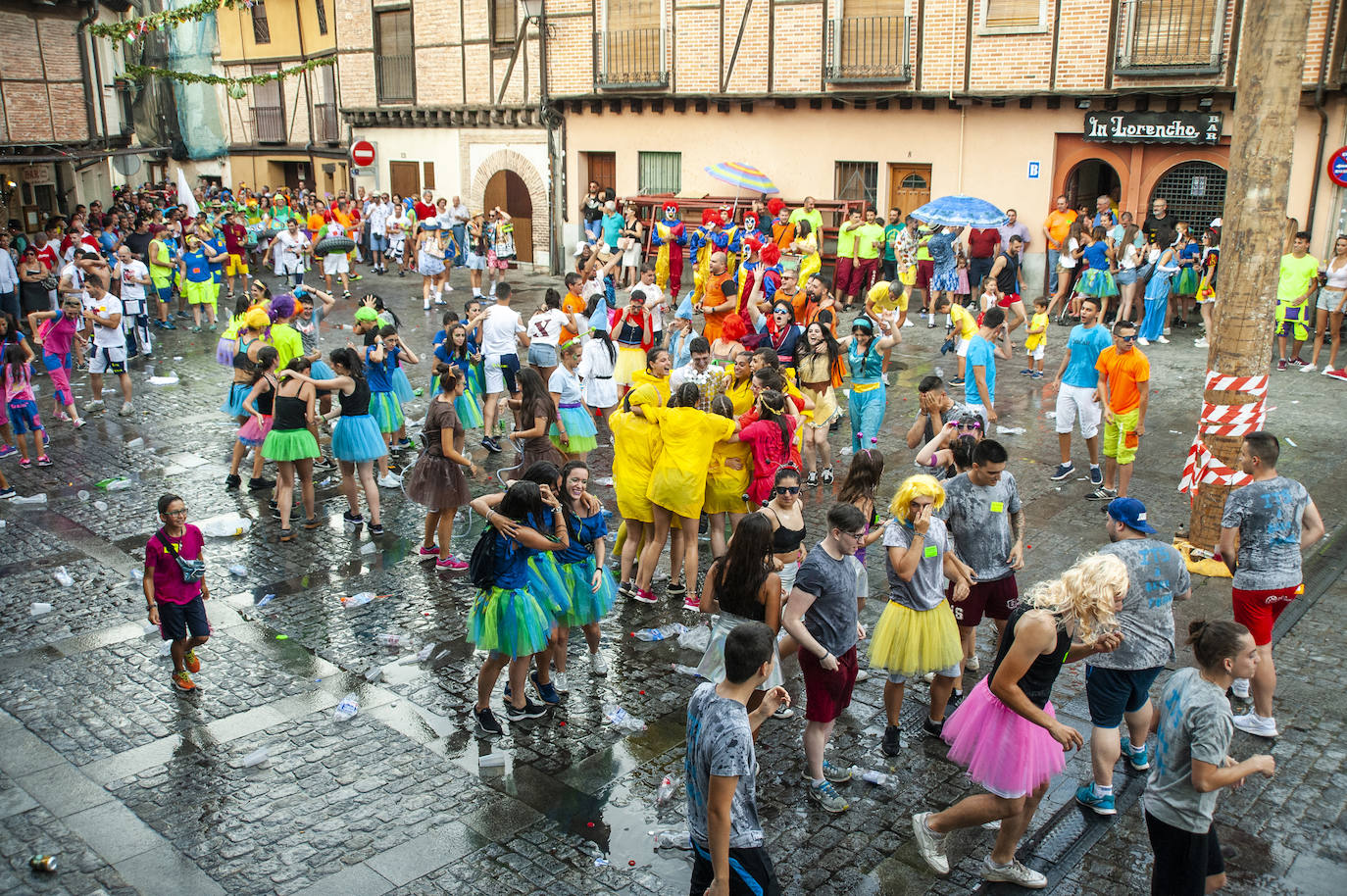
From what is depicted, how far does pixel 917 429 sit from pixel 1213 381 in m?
2.53

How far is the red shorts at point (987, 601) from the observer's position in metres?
6.74

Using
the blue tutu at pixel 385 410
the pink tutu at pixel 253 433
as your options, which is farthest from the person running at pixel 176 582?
the pink tutu at pixel 253 433

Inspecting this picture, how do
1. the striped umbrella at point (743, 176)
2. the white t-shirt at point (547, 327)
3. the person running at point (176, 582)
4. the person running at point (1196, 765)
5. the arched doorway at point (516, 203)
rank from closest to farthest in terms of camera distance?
the person running at point (1196, 765) → the person running at point (176, 582) → the white t-shirt at point (547, 327) → the striped umbrella at point (743, 176) → the arched doorway at point (516, 203)

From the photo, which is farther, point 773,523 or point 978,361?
point 978,361

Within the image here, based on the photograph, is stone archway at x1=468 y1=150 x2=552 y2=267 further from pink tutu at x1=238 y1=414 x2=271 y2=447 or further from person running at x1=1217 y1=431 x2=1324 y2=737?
person running at x1=1217 y1=431 x2=1324 y2=737

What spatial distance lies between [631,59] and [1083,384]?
17055 millimetres

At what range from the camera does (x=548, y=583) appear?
22.0 feet

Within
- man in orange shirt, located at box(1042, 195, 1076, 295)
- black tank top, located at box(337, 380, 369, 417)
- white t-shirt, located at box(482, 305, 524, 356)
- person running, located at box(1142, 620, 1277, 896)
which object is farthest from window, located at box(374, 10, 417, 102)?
person running, located at box(1142, 620, 1277, 896)

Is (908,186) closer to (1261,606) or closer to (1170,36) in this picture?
(1170,36)

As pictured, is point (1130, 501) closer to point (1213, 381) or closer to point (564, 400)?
point (1213, 381)

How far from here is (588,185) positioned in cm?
2695

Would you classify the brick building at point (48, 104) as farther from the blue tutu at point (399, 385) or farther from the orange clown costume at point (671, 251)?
the blue tutu at point (399, 385)

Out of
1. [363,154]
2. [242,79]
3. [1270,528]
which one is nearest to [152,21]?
[363,154]

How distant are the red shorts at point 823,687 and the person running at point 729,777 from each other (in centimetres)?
143
